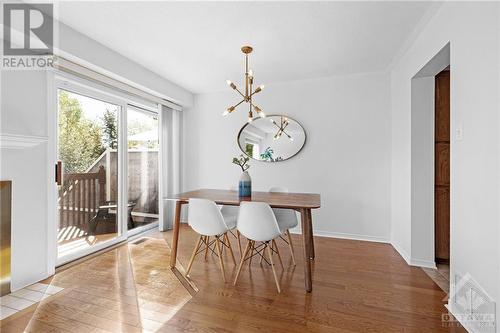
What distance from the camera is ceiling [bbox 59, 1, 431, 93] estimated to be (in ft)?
7.38

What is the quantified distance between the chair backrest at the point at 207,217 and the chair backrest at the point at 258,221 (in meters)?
0.25

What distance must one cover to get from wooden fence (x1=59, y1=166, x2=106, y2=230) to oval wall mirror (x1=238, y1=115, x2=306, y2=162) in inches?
89.6

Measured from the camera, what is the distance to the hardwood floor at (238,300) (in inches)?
71.6

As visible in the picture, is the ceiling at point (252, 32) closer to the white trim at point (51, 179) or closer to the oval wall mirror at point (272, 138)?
the white trim at point (51, 179)

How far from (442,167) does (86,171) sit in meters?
4.33

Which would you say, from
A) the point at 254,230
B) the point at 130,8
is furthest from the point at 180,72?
the point at 254,230

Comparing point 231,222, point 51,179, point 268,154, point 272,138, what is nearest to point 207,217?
point 231,222

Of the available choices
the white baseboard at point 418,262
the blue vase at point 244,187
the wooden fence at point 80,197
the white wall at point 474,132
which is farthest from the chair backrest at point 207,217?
the white baseboard at point 418,262

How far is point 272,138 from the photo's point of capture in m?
4.31

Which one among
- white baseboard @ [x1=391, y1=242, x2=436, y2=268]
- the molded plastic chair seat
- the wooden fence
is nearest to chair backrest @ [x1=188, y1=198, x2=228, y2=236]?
the molded plastic chair seat

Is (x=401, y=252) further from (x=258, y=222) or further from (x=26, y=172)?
(x=26, y=172)

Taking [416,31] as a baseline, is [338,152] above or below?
below

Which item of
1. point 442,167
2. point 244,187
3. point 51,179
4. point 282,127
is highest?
point 282,127

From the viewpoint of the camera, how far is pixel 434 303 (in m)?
2.09
